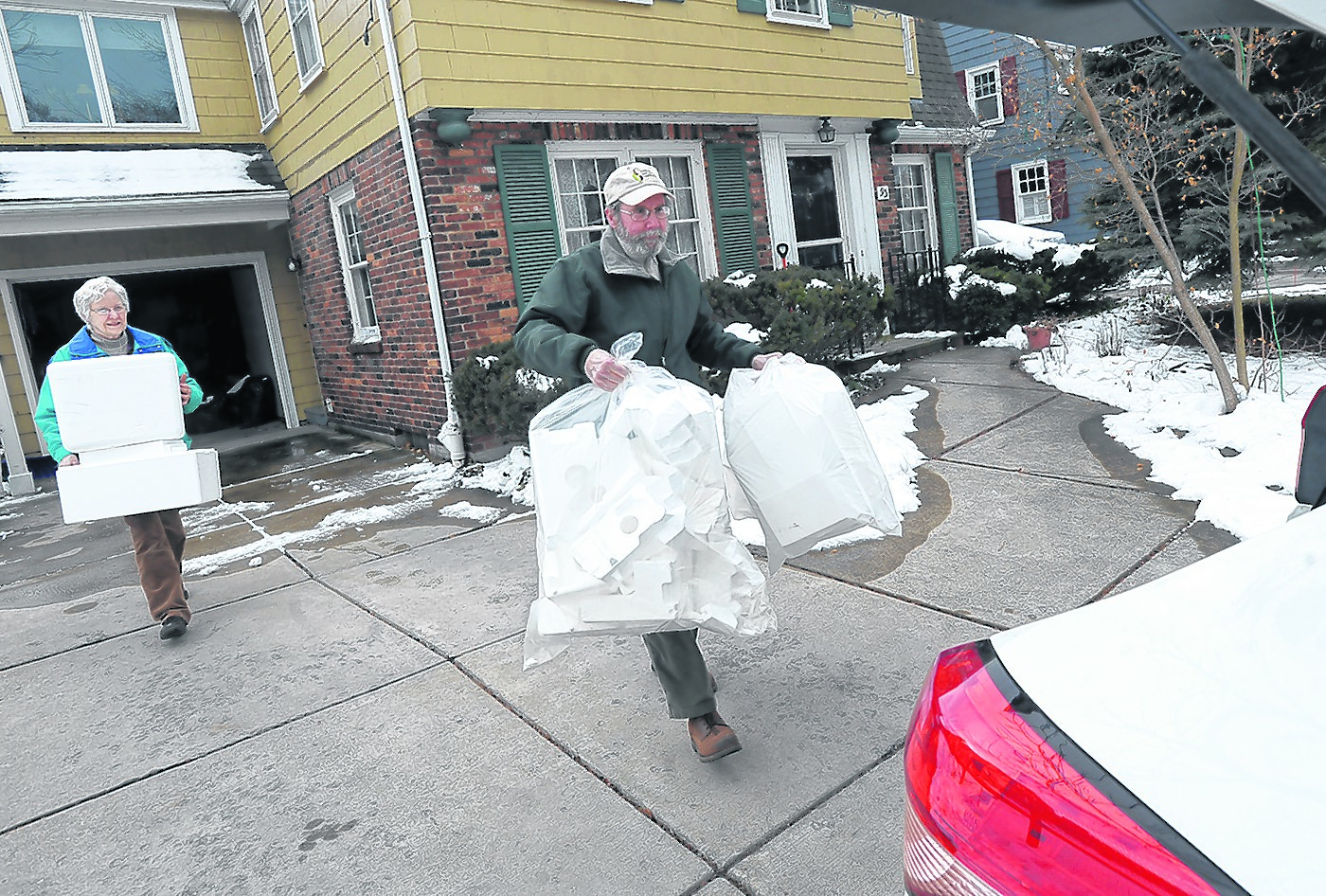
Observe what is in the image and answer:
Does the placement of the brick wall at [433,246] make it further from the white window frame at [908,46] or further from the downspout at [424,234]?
the white window frame at [908,46]

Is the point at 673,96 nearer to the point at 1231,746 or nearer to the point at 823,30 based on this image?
the point at 823,30

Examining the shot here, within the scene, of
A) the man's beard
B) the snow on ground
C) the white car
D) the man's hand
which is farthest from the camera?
the snow on ground

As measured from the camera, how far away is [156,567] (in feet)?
13.2

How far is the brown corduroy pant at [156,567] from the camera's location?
4.00 m

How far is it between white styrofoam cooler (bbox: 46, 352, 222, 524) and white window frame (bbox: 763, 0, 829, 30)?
7.60m

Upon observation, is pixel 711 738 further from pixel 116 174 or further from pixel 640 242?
pixel 116 174

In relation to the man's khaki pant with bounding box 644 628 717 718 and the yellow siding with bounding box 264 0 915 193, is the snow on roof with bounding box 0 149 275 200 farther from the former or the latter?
the man's khaki pant with bounding box 644 628 717 718

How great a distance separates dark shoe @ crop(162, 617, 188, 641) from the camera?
4004 mm

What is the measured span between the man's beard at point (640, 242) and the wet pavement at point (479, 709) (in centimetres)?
156

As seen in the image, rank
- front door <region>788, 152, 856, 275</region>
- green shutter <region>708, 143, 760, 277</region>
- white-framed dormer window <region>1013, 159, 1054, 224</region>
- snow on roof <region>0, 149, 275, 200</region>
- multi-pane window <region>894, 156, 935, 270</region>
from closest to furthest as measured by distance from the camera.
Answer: snow on roof <region>0, 149, 275, 200</region>, green shutter <region>708, 143, 760, 277</region>, front door <region>788, 152, 856, 275</region>, multi-pane window <region>894, 156, 935, 270</region>, white-framed dormer window <region>1013, 159, 1054, 224</region>

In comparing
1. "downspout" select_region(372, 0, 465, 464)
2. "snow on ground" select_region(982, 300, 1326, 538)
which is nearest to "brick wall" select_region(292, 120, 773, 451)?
"downspout" select_region(372, 0, 465, 464)

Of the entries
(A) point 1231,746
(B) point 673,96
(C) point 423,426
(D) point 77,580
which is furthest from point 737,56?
(A) point 1231,746

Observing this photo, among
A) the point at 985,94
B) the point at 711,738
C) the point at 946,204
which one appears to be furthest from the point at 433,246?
the point at 985,94

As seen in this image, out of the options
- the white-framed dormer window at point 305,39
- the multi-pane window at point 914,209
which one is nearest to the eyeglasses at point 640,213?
the white-framed dormer window at point 305,39
